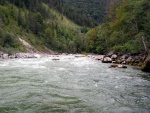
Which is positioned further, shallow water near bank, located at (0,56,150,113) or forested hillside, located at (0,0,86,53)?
forested hillside, located at (0,0,86,53)

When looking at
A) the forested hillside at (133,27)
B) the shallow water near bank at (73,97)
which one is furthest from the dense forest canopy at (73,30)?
the shallow water near bank at (73,97)

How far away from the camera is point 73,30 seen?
15000 cm

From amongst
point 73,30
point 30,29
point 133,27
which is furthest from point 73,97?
point 73,30

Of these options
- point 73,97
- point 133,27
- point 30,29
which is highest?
point 133,27

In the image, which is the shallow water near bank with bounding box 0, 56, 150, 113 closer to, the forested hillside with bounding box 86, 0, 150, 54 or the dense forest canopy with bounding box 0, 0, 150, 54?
the forested hillside with bounding box 86, 0, 150, 54

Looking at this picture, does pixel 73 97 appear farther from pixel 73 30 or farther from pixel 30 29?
pixel 73 30

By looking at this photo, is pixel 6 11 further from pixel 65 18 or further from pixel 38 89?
pixel 38 89

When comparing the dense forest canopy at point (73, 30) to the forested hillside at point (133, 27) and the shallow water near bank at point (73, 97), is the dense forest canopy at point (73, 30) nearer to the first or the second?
the forested hillside at point (133, 27)

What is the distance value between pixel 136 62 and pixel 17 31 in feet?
222

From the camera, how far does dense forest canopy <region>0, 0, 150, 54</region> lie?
40.2 m

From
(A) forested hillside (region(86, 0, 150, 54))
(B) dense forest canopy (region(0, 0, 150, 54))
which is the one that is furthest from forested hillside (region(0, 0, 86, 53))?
Answer: (A) forested hillside (region(86, 0, 150, 54))

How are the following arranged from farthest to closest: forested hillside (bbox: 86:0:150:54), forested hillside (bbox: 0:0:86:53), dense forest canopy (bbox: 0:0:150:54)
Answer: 1. forested hillside (bbox: 0:0:86:53)
2. dense forest canopy (bbox: 0:0:150:54)
3. forested hillside (bbox: 86:0:150:54)

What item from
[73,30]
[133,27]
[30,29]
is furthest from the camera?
[73,30]

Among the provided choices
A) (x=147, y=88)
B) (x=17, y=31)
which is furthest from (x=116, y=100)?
(x=17, y=31)
